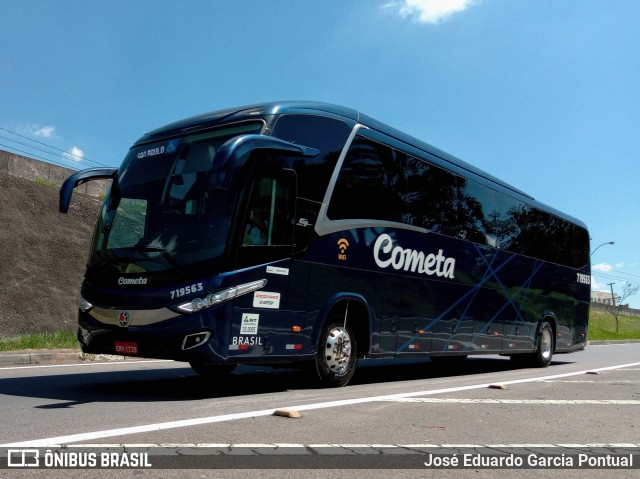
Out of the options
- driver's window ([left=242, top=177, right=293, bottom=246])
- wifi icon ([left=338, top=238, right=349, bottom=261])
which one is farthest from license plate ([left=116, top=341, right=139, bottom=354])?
wifi icon ([left=338, top=238, right=349, bottom=261])

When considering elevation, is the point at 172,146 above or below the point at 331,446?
above

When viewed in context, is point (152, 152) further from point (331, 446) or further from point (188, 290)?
point (331, 446)

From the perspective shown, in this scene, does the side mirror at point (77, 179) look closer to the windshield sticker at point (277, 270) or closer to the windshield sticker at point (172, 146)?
the windshield sticker at point (172, 146)

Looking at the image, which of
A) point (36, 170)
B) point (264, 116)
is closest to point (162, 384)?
point (264, 116)

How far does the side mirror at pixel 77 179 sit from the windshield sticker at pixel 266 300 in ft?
9.44

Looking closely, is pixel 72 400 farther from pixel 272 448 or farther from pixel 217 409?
pixel 272 448

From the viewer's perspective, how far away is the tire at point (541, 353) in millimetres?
15055

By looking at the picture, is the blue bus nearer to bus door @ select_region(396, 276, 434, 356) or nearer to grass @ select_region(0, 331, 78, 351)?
bus door @ select_region(396, 276, 434, 356)

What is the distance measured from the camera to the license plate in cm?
714

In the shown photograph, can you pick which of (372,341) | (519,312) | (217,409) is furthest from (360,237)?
(519,312)

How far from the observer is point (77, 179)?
877 cm

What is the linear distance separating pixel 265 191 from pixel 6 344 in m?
8.28

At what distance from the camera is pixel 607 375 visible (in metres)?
12.8

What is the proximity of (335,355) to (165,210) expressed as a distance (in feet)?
9.62
